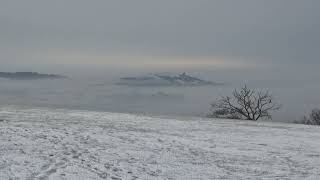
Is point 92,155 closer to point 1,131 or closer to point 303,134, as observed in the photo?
point 1,131

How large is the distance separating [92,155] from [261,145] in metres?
9.52

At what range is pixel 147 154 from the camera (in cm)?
1744

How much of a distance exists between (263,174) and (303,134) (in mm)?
15014

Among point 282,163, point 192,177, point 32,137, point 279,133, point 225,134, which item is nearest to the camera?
point 192,177

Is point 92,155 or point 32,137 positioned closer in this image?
point 92,155

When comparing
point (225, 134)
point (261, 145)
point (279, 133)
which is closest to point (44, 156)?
point (261, 145)

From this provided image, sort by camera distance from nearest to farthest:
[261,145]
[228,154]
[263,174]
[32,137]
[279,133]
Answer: [263,174] < [228,154] < [32,137] < [261,145] < [279,133]

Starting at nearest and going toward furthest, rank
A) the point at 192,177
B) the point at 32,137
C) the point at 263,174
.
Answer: the point at 192,177 < the point at 263,174 < the point at 32,137

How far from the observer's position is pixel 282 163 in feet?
55.4

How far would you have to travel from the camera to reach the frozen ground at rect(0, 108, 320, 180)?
13758 mm

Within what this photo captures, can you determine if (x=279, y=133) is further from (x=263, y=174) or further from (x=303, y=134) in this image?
(x=263, y=174)

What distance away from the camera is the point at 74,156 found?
52.4 feet

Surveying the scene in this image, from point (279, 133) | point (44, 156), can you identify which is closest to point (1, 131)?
point (44, 156)

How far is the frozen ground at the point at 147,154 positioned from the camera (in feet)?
45.1
